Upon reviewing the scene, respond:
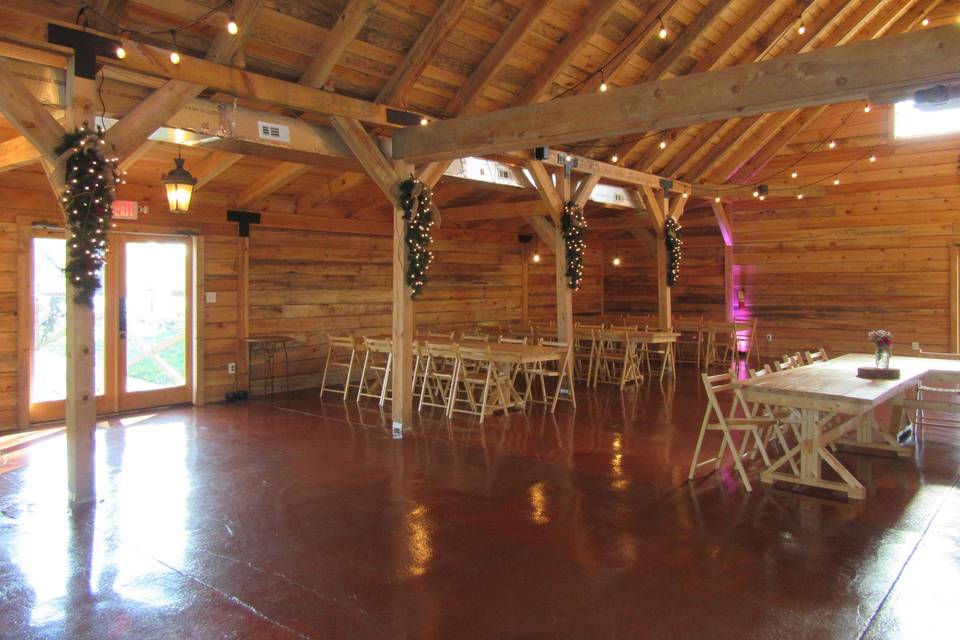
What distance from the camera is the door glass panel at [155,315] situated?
759cm

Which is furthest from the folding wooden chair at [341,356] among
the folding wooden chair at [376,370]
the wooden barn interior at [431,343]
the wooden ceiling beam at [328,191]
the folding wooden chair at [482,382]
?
the wooden ceiling beam at [328,191]

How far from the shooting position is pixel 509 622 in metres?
2.87

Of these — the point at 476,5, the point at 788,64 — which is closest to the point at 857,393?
the point at 788,64

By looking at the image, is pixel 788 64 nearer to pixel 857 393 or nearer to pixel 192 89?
pixel 857 393

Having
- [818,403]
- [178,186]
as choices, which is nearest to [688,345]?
[818,403]

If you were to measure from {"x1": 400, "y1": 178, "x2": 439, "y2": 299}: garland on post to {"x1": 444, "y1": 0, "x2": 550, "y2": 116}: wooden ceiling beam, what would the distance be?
1.02m

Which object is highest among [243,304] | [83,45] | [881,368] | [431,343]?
[83,45]

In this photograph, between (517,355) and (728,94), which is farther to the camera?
(517,355)

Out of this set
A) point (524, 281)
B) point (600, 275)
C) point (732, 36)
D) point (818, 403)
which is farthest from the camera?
point (600, 275)

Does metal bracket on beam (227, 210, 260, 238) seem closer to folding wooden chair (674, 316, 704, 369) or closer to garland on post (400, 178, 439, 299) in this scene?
garland on post (400, 178, 439, 299)

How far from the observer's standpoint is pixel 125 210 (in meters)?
7.17

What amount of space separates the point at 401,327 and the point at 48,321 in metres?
3.66

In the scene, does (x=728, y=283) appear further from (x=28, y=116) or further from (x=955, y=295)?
(x=28, y=116)

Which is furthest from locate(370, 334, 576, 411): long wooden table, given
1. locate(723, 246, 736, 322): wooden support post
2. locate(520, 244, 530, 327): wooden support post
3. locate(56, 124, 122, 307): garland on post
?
locate(723, 246, 736, 322): wooden support post
